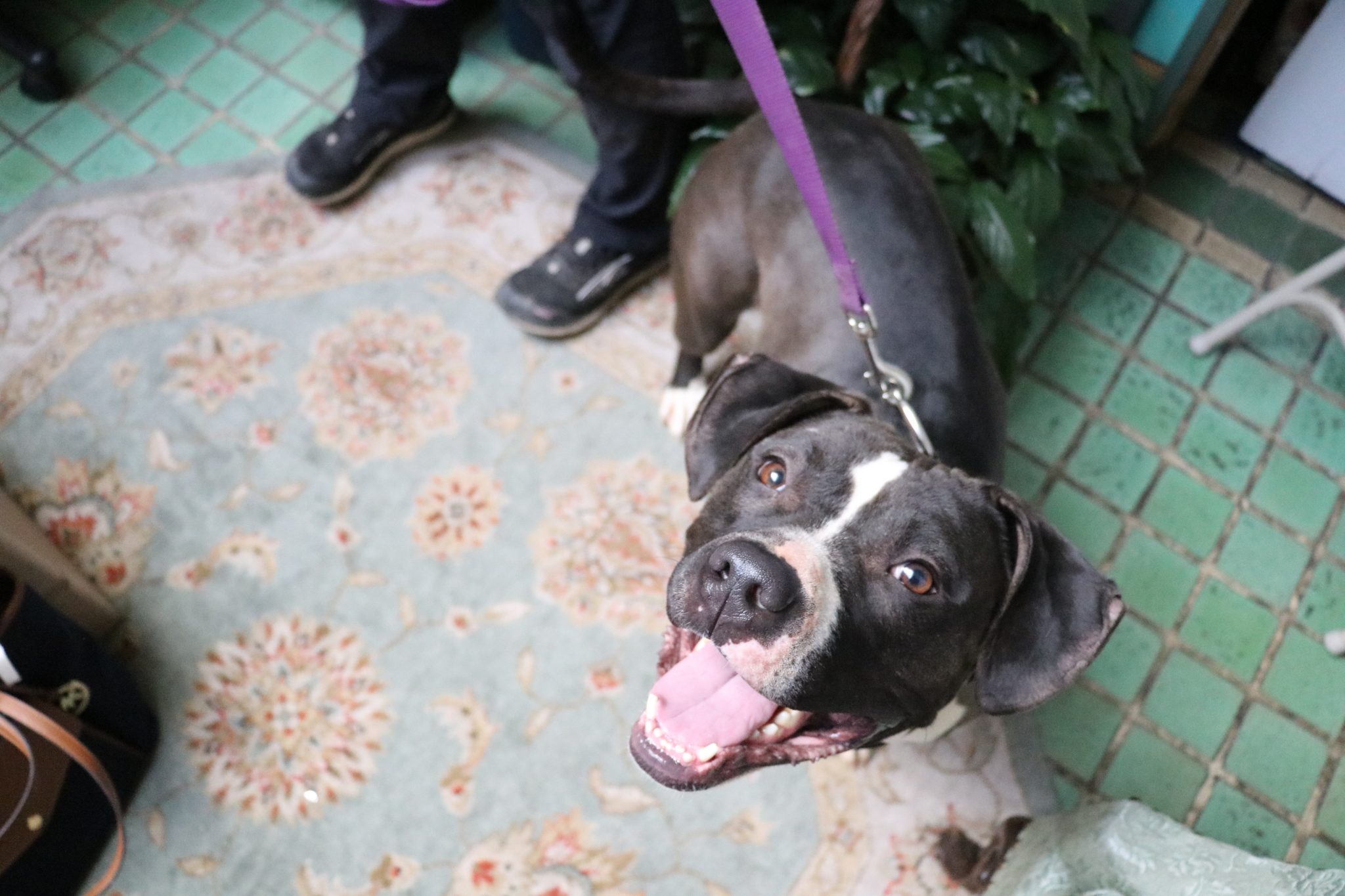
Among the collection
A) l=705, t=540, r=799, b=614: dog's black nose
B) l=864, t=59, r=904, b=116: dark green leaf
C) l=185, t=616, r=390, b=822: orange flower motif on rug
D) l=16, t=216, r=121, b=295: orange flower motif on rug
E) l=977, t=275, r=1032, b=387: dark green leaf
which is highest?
l=864, t=59, r=904, b=116: dark green leaf

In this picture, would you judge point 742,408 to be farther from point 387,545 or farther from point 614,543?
point 387,545

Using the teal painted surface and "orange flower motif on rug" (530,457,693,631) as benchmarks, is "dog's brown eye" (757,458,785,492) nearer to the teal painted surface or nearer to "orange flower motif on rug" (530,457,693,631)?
"orange flower motif on rug" (530,457,693,631)

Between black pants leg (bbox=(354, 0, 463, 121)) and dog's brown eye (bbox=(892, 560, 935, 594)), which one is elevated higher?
dog's brown eye (bbox=(892, 560, 935, 594))

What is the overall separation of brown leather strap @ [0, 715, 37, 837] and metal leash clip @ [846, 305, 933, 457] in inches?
63.6

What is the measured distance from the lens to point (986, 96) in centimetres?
238

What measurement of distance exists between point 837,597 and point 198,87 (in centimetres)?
278

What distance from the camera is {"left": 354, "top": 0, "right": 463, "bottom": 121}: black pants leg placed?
2.49 meters

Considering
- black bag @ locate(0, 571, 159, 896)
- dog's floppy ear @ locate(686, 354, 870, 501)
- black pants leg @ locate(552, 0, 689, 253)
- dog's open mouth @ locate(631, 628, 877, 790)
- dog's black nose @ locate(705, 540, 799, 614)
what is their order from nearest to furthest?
dog's black nose @ locate(705, 540, 799, 614), dog's open mouth @ locate(631, 628, 877, 790), dog's floppy ear @ locate(686, 354, 870, 501), black bag @ locate(0, 571, 159, 896), black pants leg @ locate(552, 0, 689, 253)

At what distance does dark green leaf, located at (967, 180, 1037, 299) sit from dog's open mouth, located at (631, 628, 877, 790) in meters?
1.35

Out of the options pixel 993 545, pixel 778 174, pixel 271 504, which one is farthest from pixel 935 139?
pixel 271 504

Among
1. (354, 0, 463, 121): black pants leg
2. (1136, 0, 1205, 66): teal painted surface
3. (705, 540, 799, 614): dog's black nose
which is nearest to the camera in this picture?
(705, 540, 799, 614): dog's black nose

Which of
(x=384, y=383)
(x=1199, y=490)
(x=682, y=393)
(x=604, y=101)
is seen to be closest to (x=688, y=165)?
(x=604, y=101)

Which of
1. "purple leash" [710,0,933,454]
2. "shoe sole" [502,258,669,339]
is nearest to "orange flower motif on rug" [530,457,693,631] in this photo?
"shoe sole" [502,258,669,339]

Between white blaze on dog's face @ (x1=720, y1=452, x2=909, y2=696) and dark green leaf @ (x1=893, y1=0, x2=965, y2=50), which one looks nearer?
white blaze on dog's face @ (x1=720, y1=452, x2=909, y2=696)
